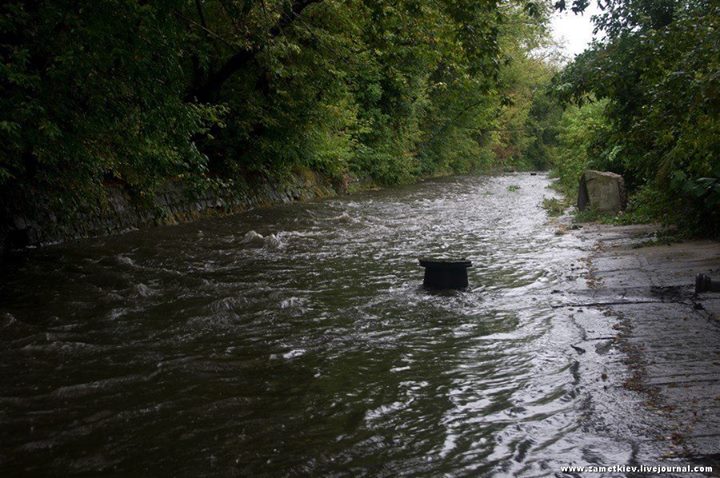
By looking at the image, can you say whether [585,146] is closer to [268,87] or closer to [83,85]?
[268,87]

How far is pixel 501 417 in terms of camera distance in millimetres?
4617

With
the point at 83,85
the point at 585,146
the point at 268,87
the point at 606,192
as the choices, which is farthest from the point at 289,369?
the point at 585,146

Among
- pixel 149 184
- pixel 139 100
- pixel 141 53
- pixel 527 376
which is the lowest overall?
pixel 527 376

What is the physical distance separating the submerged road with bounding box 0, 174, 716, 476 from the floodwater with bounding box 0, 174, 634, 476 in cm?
2

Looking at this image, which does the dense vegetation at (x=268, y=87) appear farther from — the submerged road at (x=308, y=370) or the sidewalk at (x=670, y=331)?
the submerged road at (x=308, y=370)

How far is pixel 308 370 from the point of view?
567 centimetres

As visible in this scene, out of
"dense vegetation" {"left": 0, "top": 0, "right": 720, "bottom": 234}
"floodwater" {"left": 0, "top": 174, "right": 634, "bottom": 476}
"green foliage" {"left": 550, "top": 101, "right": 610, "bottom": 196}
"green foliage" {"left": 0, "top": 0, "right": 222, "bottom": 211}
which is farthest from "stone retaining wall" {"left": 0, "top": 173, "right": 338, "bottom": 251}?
"green foliage" {"left": 550, "top": 101, "right": 610, "bottom": 196}

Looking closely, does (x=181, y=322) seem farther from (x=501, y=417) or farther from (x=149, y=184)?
(x=149, y=184)

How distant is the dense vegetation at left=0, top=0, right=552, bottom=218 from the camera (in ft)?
27.8

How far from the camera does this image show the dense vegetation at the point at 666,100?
6.45 meters

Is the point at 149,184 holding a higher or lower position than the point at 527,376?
higher

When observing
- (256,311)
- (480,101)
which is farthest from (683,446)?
(480,101)

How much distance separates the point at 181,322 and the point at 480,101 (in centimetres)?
3579

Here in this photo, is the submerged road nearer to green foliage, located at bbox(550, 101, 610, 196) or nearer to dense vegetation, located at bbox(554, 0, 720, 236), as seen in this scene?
dense vegetation, located at bbox(554, 0, 720, 236)
